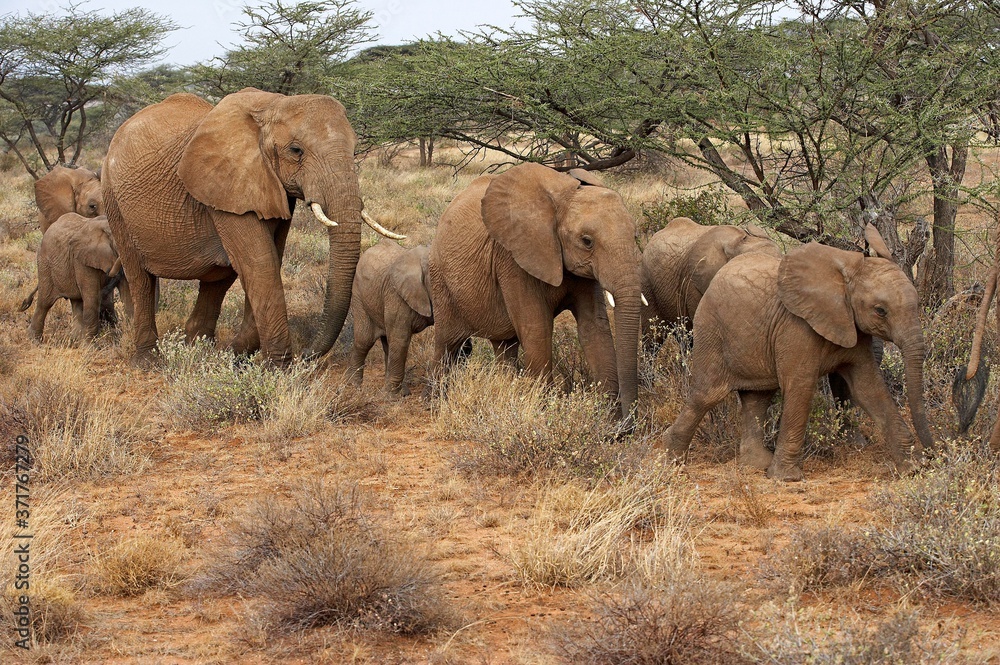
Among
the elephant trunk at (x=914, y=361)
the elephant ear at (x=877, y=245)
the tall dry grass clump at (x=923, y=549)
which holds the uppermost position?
the elephant ear at (x=877, y=245)

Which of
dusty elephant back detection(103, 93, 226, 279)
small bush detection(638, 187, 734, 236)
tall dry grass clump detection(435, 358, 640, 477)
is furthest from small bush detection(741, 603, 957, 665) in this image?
small bush detection(638, 187, 734, 236)

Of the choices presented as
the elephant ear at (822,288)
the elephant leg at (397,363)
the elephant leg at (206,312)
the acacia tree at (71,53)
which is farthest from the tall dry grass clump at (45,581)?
the acacia tree at (71,53)

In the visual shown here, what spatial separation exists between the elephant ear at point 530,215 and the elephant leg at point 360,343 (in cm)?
243

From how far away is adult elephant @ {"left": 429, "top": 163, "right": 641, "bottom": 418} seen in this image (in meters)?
7.13

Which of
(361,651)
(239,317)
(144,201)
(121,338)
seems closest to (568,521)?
(361,651)

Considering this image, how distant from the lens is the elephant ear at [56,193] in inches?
549

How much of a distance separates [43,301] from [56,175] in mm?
2972

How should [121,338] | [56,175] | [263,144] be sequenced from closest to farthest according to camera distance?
1. [263,144]
2. [121,338]
3. [56,175]

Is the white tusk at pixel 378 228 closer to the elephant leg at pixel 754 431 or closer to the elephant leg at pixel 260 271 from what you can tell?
the elephant leg at pixel 260 271

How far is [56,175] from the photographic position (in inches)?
555

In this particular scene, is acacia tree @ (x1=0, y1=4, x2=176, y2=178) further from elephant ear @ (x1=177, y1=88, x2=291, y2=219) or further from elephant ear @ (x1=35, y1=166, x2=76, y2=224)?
elephant ear @ (x1=177, y1=88, x2=291, y2=219)

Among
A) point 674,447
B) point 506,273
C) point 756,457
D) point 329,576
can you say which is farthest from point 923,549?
point 506,273

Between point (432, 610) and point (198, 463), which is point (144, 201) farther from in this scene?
point (432, 610)

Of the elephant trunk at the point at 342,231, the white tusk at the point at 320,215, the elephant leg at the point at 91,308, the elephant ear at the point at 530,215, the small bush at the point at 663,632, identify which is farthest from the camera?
the elephant leg at the point at 91,308
